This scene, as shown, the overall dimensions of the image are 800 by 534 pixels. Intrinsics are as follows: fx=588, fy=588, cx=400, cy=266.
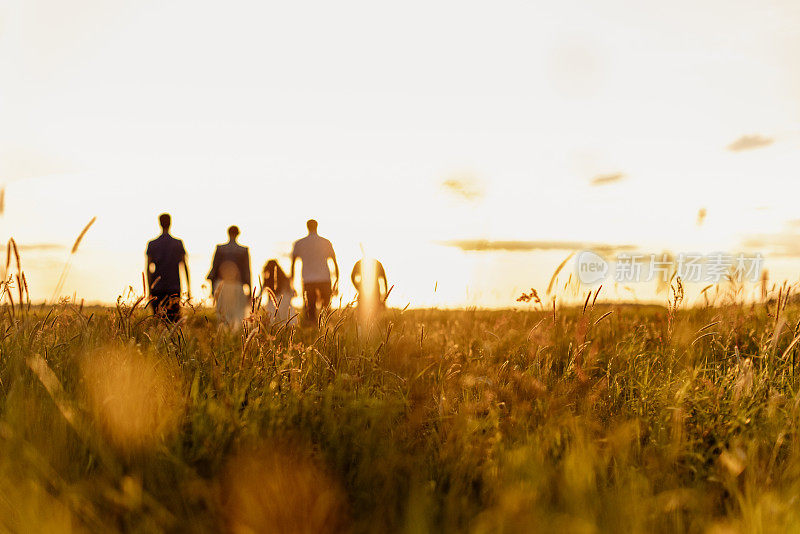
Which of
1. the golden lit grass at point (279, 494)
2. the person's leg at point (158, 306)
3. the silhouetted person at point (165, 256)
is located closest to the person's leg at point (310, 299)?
the silhouetted person at point (165, 256)

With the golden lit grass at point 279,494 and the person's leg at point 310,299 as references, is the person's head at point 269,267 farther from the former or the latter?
the golden lit grass at point 279,494

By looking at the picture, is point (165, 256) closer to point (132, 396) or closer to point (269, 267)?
point (269, 267)

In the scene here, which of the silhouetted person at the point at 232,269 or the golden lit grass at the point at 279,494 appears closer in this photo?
the golden lit grass at the point at 279,494

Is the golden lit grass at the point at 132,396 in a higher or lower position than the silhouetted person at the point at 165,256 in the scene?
lower

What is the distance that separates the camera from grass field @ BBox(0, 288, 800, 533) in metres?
2.20

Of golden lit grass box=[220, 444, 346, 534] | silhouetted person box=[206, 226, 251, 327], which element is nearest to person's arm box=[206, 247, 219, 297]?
silhouetted person box=[206, 226, 251, 327]

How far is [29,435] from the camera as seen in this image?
106 inches

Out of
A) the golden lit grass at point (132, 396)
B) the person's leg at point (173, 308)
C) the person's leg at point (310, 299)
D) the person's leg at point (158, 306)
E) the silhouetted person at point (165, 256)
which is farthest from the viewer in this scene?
the person's leg at point (310, 299)

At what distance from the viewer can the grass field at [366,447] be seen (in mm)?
2197

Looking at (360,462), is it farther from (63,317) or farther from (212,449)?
(63,317)

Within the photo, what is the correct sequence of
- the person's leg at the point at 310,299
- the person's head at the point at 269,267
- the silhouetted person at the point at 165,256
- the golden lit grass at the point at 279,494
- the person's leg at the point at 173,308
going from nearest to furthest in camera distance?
the golden lit grass at the point at 279,494, the person's leg at the point at 173,308, the silhouetted person at the point at 165,256, the person's leg at the point at 310,299, the person's head at the point at 269,267

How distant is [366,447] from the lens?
106 inches

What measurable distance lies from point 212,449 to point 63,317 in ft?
11.7

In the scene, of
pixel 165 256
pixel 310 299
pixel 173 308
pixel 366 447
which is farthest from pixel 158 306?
pixel 310 299
